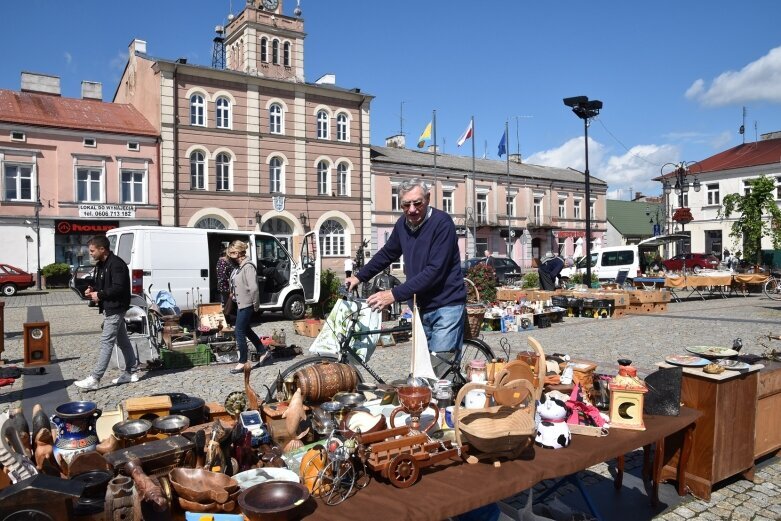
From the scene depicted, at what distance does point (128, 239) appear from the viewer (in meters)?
12.6

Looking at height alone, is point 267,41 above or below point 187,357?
above

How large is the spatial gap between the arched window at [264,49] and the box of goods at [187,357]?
27111 millimetres

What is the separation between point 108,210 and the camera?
1093 inches

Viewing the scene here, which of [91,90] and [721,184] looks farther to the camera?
[721,184]

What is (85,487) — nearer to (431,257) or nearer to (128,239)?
(431,257)

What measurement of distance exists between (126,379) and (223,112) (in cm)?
2562

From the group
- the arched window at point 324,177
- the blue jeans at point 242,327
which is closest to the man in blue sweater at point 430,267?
the blue jeans at point 242,327

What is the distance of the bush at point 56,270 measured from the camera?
25.9 meters

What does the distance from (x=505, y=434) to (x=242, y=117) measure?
102 feet

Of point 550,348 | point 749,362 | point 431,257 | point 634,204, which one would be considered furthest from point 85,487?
point 634,204

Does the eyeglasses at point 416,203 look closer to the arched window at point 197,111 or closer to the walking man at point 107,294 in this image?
the walking man at point 107,294

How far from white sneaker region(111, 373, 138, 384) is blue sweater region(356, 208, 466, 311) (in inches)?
189

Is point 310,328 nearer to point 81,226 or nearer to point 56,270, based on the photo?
point 56,270

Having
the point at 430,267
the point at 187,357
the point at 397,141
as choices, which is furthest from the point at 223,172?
the point at 430,267
